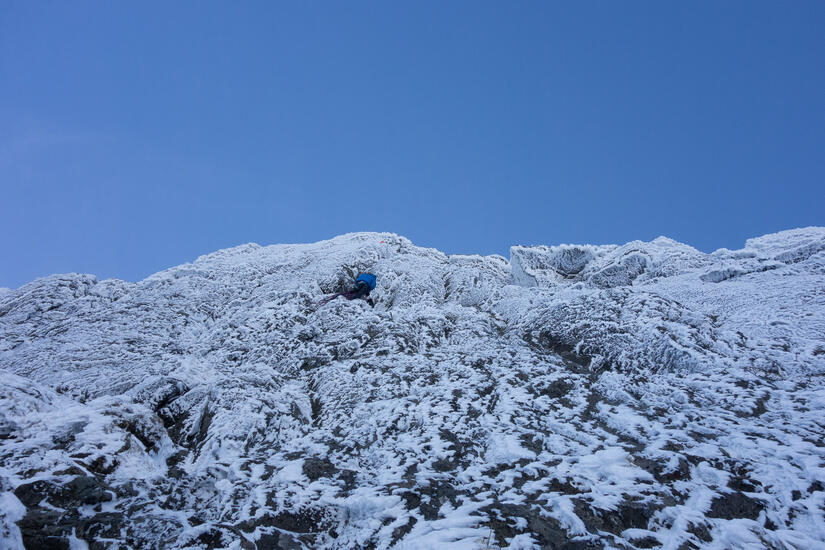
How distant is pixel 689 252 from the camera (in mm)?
29969

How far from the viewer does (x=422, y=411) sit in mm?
14750

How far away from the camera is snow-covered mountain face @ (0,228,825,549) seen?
8.96 meters

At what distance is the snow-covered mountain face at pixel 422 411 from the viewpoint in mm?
8961

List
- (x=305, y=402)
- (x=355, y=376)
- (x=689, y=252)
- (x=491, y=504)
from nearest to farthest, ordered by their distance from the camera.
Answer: (x=491, y=504) → (x=305, y=402) → (x=355, y=376) → (x=689, y=252)

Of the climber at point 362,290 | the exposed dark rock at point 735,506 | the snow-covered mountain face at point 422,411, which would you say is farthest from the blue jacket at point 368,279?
the exposed dark rock at point 735,506

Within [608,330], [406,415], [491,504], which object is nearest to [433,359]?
[406,415]

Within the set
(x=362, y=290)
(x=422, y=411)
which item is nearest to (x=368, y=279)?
(x=362, y=290)

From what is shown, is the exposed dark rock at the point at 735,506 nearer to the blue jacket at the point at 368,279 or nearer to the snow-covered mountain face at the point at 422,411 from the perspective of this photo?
the snow-covered mountain face at the point at 422,411

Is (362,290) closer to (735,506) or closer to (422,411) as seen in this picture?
(422,411)

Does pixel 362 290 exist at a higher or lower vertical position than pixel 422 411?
higher

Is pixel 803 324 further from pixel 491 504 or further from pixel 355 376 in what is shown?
pixel 355 376

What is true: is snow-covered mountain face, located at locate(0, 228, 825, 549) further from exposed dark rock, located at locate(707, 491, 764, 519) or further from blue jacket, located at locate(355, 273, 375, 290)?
blue jacket, located at locate(355, 273, 375, 290)

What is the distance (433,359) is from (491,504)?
9.60m

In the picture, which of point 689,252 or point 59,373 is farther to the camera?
point 689,252
